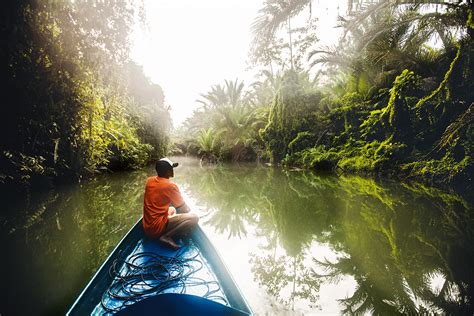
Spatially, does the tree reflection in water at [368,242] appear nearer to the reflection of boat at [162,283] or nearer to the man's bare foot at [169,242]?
the reflection of boat at [162,283]

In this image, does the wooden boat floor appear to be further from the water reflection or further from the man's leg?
the water reflection

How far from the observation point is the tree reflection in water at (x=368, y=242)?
9.72ft

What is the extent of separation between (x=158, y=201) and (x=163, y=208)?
0.10 metres

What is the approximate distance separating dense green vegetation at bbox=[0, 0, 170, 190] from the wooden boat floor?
6564 mm

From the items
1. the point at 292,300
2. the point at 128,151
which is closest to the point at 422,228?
the point at 292,300

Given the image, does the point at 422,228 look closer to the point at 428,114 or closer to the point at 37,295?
the point at 37,295

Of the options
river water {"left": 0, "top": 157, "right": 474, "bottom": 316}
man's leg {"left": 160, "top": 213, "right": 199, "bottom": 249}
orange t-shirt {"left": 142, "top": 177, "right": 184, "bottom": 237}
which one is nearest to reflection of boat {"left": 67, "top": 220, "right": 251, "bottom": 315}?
man's leg {"left": 160, "top": 213, "right": 199, "bottom": 249}

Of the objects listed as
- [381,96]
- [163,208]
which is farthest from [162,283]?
[381,96]

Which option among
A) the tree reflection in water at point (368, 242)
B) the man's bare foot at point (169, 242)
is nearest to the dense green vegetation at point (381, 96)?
the tree reflection in water at point (368, 242)

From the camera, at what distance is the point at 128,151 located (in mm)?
15977

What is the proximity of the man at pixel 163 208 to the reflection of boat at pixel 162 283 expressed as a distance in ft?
0.56

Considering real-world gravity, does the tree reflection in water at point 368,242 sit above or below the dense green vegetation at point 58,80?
below

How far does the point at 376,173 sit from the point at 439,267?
9.12m

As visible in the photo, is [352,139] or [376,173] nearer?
[376,173]
